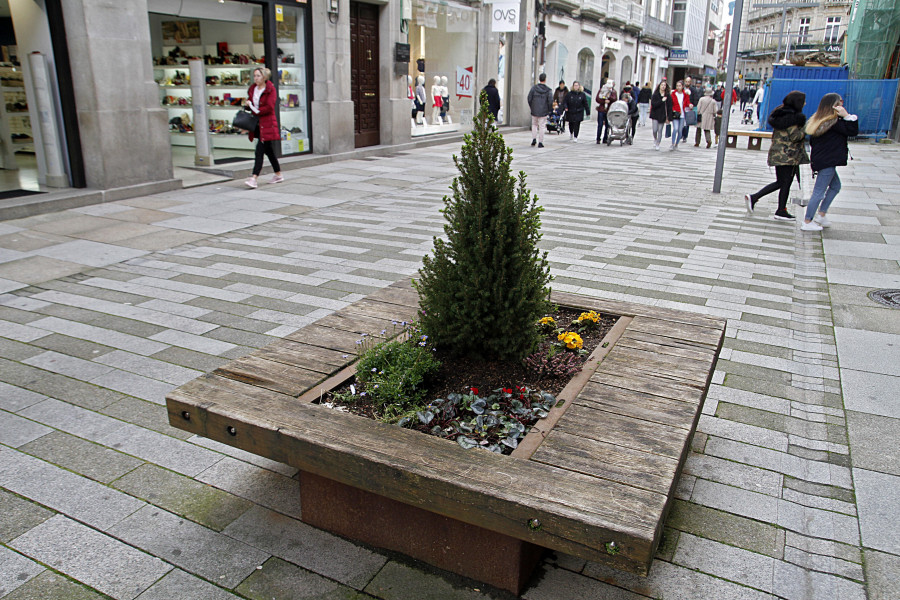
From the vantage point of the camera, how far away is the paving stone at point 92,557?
8.48 ft

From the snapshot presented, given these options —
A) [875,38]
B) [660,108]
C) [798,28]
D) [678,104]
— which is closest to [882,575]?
[660,108]

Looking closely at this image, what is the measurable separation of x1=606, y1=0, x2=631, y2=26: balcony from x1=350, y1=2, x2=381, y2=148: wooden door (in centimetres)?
2011

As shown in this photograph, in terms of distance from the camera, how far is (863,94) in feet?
73.8

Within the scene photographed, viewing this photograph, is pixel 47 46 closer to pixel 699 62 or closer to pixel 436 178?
pixel 436 178

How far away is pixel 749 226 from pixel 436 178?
5802 mm

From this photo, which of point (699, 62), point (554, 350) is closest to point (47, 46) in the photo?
point (554, 350)

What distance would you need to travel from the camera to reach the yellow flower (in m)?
3.40

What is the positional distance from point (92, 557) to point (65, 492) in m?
0.54

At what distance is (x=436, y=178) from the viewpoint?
12.9 meters

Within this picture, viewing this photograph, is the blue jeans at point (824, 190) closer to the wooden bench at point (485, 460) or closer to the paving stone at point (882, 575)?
the wooden bench at point (485, 460)

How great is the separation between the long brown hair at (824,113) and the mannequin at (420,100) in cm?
1166

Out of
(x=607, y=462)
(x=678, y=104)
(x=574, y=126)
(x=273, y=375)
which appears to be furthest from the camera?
(x=574, y=126)

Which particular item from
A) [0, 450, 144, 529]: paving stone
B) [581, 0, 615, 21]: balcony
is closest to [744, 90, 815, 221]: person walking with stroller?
[0, 450, 144, 529]: paving stone

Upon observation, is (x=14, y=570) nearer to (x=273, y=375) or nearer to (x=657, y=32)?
(x=273, y=375)
